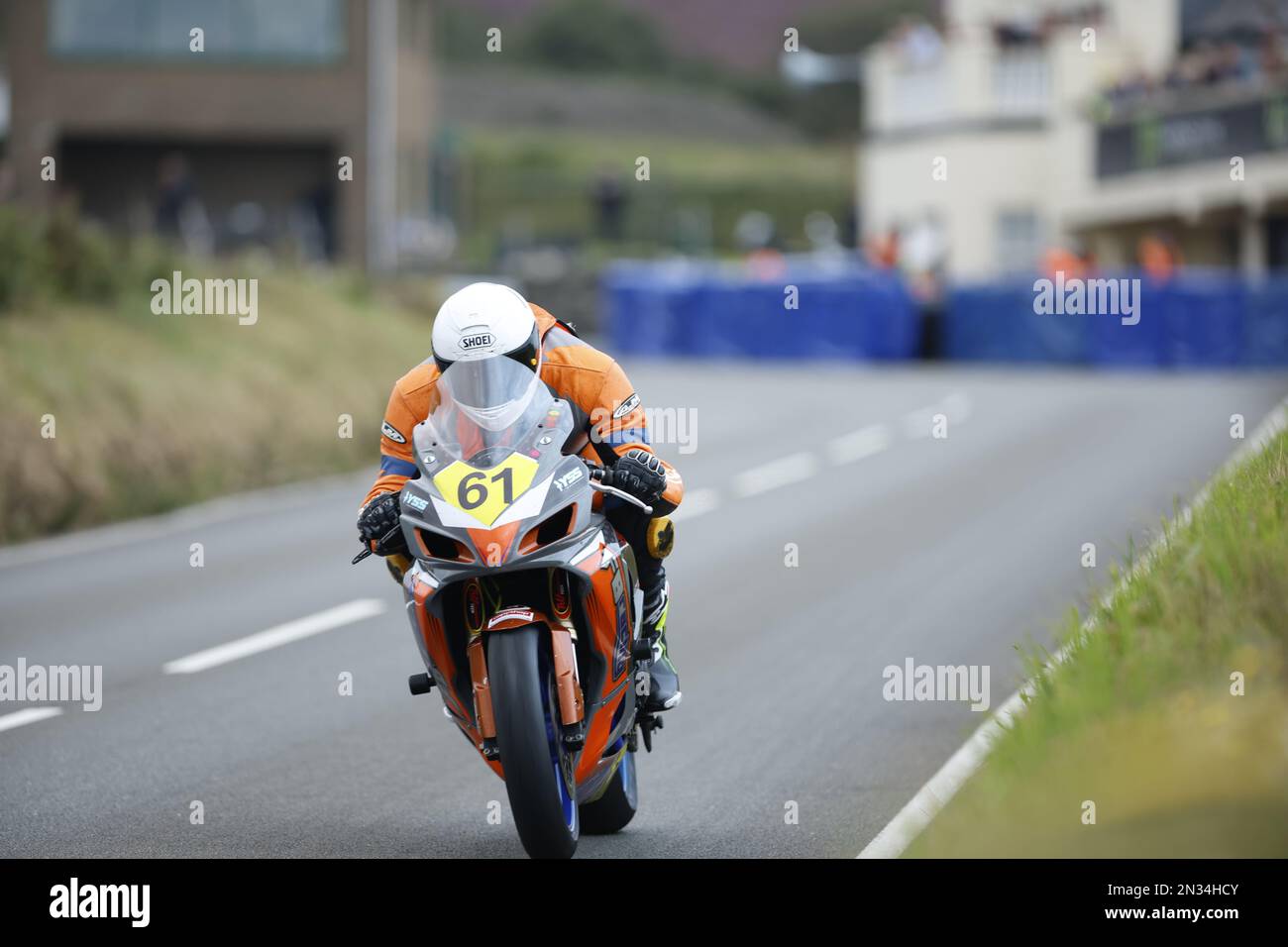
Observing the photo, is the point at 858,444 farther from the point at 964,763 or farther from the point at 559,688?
the point at 559,688

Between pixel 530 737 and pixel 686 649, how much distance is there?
5.09m

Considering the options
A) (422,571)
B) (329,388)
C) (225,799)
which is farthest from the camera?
(329,388)

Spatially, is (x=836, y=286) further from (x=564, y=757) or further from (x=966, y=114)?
(x=564, y=757)

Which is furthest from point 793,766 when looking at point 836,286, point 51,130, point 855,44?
point 855,44

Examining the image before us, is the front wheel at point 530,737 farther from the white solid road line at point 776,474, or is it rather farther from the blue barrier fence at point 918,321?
the blue barrier fence at point 918,321

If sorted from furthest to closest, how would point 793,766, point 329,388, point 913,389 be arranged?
point 913,389, point 329,388, point 793,766

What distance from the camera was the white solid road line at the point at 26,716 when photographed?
8.92 metres

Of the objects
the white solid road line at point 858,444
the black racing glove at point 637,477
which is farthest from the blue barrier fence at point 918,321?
the black racing glove at point 637,477

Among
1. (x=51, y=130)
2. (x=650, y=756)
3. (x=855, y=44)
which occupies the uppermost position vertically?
(x=855, y=44)

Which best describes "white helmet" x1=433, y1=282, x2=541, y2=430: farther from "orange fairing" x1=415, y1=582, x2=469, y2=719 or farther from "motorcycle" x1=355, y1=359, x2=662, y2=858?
"orange fairing" x1=415, y1=582, x2=469, y2=719

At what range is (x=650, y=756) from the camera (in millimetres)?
8352

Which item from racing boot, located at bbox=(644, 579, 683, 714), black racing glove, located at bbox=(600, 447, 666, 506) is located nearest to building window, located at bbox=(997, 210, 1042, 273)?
racing boot, located at bbox=(644, 579, 683, 714)

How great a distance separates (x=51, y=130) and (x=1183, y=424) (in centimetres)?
3023

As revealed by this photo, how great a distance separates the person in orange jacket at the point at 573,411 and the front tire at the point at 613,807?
365 mm
